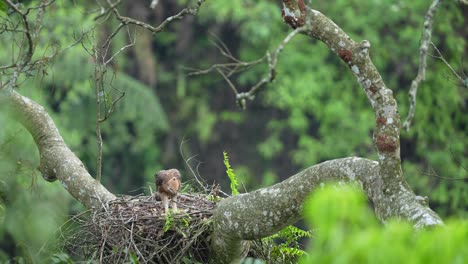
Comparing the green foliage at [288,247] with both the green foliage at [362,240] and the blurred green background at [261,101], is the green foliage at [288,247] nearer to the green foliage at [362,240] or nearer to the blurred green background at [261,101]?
the green foliage at [362,240]

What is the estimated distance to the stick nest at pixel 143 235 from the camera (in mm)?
6043

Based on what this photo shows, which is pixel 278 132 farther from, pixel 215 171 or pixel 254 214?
pixel 254 214

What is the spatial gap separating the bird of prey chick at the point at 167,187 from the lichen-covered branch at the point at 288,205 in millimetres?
614

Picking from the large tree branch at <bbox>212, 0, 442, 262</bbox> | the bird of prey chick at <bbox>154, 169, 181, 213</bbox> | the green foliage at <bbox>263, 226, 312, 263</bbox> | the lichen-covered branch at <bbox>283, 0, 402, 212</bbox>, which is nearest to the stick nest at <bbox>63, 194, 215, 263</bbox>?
the bird of prey chick at <bbox>154, 169, 181, 213</bbox>

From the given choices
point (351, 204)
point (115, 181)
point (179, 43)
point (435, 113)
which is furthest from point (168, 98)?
point (351, 204)

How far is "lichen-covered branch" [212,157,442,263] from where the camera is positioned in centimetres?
469

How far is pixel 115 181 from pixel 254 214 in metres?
14.3

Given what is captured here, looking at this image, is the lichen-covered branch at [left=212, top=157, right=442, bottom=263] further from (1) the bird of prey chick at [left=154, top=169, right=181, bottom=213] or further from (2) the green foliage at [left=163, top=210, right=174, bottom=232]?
(1) the bird of prey chick at [left=154, top=169, right=181, bottom=213]

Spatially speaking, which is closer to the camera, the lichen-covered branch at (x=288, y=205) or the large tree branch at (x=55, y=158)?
the lichen-covered branch at (x=288, y=205)

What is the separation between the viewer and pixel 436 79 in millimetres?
17406

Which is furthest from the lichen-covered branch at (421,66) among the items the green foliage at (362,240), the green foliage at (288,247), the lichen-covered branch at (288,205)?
the green foliage at (288,247)

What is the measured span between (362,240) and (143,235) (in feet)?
12.3

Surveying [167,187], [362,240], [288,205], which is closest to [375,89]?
[288,205]

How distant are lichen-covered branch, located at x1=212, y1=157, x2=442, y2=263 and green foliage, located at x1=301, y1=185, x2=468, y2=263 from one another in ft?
5.80
